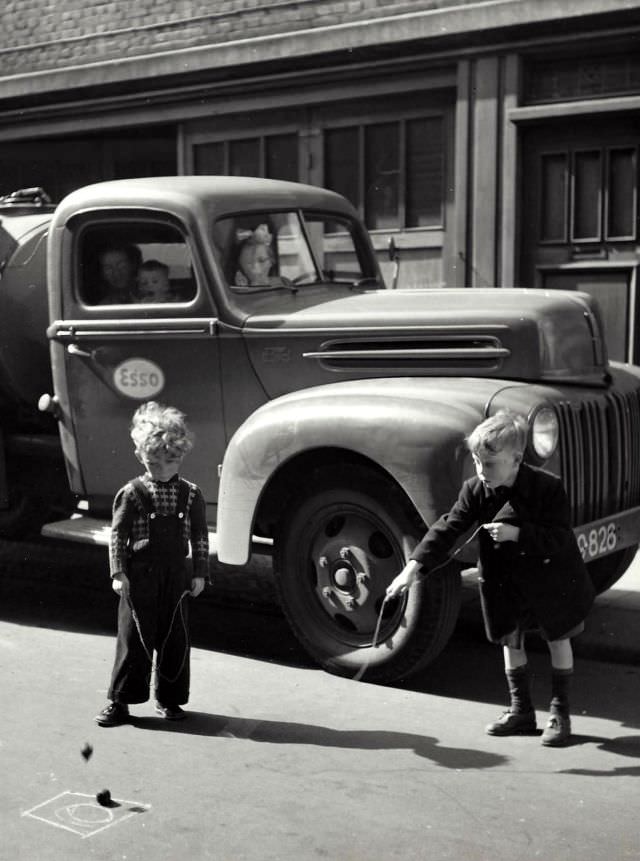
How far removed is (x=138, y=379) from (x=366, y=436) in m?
1.61

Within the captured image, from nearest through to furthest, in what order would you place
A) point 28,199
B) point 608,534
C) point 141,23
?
point 608,534 → point 28,199 → point 141,23

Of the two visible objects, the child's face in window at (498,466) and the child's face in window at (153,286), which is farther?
the child's face in window at (153,286)

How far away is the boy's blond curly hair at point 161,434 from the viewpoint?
5.04 metres

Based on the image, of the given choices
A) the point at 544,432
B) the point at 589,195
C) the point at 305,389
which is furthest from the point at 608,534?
the point at 589,195

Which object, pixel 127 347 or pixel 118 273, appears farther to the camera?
pixel 118 273

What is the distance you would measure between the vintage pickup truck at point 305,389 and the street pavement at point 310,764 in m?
0.42

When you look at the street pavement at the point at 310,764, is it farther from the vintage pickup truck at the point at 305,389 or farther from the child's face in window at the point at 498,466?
the child's face in window at the point at 498,466

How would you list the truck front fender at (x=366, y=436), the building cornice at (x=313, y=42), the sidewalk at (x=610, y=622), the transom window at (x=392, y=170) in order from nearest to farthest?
the truck front fender at (x=366, y=436)
the sidewalk at (x=610, y=622)
the building cornice at (x=313, y=42)
the transom window at (x=392, y=170)

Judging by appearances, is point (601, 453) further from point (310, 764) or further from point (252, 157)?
point (252, 157)

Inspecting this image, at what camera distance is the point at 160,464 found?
16.7ft

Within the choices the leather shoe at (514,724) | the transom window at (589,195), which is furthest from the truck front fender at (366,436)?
the transom window at (589,195)

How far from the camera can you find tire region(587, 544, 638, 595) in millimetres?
6515

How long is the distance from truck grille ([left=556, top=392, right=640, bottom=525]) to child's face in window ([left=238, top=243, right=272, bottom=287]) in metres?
1.80

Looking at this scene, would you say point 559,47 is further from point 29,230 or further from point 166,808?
point 166,808
